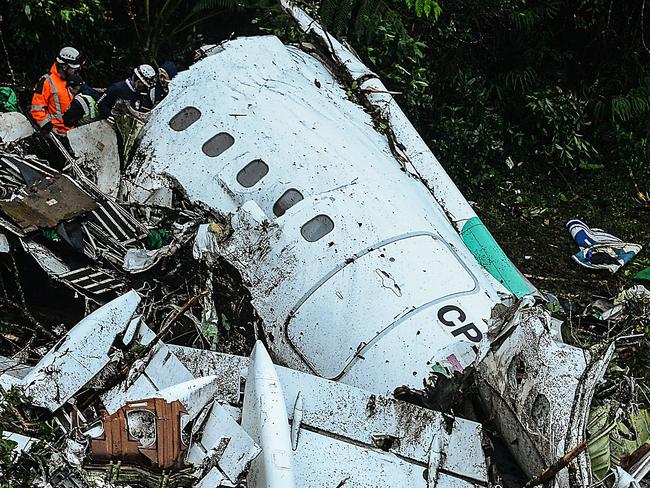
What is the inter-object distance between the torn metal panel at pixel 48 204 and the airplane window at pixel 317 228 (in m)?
2.07

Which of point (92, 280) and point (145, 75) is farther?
point (145, 75)

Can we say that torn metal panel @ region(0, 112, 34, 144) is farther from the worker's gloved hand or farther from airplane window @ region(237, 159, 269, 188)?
airplane window @ region(237, 159, 269, 188)

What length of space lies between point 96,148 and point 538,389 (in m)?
4.72

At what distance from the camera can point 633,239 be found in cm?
1075

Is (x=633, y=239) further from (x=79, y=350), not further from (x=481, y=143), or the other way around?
(x=79, y=350)

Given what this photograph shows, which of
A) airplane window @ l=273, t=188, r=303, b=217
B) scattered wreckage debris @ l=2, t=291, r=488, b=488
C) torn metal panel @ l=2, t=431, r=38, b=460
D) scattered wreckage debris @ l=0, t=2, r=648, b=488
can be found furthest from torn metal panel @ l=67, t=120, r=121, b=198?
torn metal panel @ l=2, t=431, r=38, b=460

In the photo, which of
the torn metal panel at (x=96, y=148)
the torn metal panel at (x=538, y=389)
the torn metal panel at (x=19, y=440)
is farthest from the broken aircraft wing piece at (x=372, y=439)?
the torn metal panel at (x=96, y=148)

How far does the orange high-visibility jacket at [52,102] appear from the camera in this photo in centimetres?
898

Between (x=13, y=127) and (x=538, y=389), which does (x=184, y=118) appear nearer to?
(x=13, y=127)

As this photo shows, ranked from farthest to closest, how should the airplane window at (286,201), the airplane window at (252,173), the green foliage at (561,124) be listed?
the green foliage at (561,124)
the airplane window at (252,173)
the airplane window at (286,201)

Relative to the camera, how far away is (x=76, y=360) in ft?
18.5

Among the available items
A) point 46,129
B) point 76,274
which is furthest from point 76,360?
point 46,129

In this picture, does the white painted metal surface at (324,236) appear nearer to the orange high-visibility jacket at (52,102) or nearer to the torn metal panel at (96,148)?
the torn metal panel at (96,148)

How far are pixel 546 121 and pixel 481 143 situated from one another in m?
1.15
